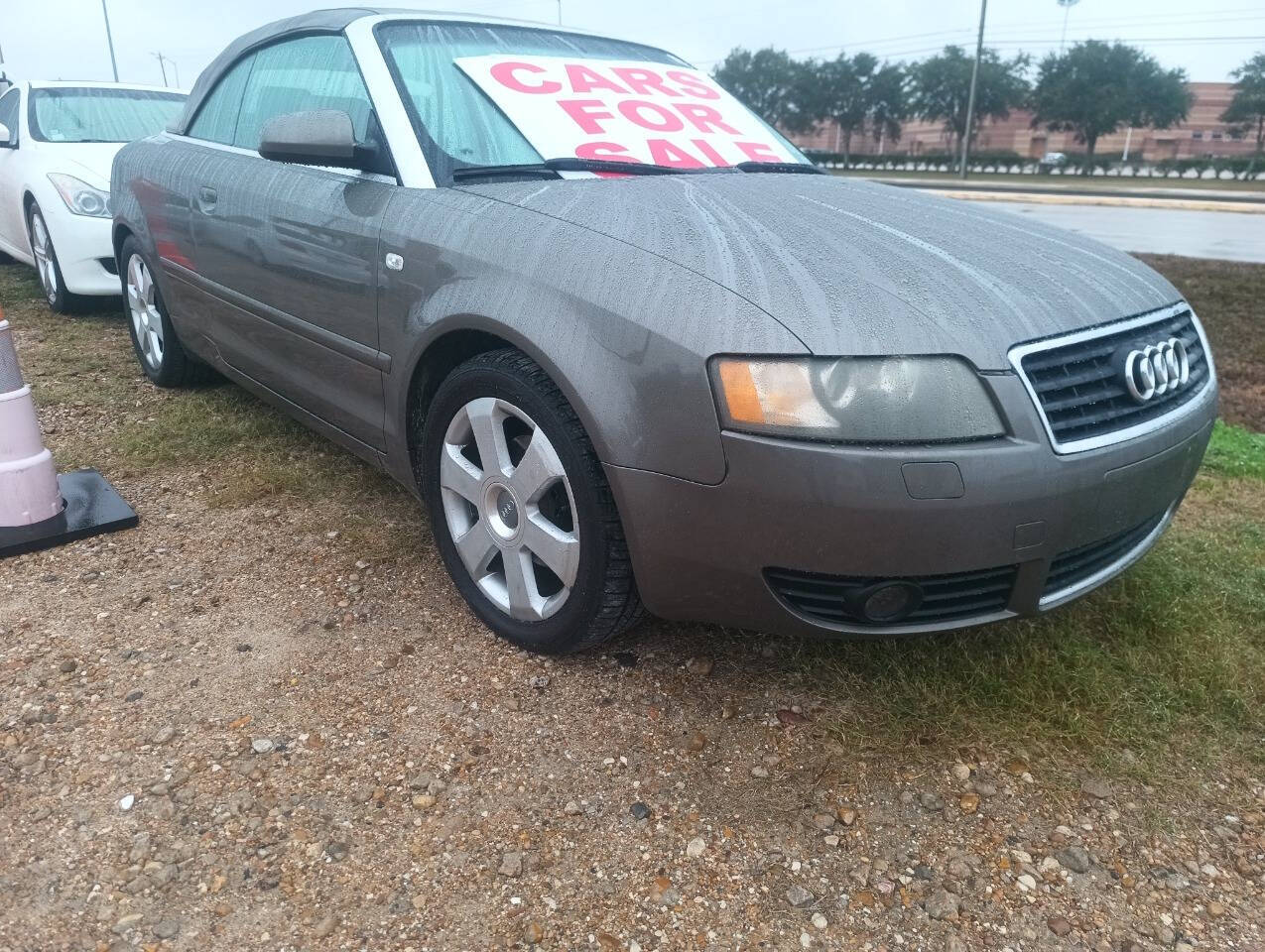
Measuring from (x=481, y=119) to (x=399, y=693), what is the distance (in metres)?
1.50

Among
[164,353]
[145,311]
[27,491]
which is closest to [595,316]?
[27,491]

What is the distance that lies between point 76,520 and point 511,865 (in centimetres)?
Answer: 205

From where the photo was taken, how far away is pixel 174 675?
7.34 feet

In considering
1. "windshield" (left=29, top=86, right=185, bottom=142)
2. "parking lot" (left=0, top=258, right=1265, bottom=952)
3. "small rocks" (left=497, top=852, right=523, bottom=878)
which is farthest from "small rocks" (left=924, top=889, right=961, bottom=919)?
"windshield" (left=29, top=86, right=185, bottom=142)

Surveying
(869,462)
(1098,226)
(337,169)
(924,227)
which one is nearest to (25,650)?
(337,169)

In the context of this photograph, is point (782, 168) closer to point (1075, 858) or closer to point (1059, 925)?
point (1075, 858)

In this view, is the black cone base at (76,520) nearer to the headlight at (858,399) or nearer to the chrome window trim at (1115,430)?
the headlight at (858,399)

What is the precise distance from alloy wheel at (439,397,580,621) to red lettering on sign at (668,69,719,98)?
58.8 inches

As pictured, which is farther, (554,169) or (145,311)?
(145,311)

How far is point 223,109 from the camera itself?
11.7 ft

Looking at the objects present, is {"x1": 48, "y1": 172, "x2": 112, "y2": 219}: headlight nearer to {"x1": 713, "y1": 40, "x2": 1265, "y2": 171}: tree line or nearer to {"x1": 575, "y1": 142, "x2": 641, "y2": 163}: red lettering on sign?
{"x1": 575, "y1": 142, "x2": 641, "y2": 163}: red lettering on sign

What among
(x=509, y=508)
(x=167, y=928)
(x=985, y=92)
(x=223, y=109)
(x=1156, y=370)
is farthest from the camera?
(x=985, y=92)

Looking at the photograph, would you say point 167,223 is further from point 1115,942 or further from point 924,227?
point 1115,942

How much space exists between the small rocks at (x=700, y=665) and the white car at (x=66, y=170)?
4650 millimetres
